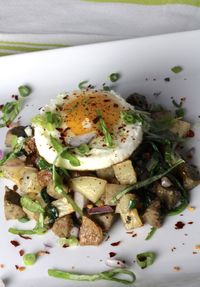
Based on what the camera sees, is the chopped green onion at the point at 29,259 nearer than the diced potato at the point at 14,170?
Yes

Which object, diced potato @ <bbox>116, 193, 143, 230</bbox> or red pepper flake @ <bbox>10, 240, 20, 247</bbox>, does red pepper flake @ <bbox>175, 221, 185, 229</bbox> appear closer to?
diced potato @ <bbox>116, 193, 143, 230</bbox>

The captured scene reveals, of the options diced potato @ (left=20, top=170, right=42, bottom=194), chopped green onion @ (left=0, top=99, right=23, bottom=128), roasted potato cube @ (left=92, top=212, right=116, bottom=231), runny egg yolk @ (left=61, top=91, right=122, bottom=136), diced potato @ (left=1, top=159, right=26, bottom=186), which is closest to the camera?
roasted potato cube @ (left=92, top=212, right=116, bottom=231)

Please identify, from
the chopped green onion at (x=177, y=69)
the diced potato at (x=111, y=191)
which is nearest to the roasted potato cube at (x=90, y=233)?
the diced potato at (x=111, y=191)

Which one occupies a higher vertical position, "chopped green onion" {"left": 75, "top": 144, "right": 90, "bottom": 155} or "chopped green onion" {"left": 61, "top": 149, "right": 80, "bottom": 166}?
"chopped green onion" {"left": 75, "top": 144, "right": 90, "bottom": 155}

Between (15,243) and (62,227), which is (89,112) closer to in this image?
(62,227)

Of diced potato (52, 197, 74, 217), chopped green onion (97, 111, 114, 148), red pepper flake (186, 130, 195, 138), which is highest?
chopped green onion (97, 111, 114, 148)

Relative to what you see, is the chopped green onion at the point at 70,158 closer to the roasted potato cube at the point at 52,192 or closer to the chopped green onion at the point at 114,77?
the roasted potato cube at the point at 52,192

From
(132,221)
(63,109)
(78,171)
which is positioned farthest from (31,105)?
(132,221)

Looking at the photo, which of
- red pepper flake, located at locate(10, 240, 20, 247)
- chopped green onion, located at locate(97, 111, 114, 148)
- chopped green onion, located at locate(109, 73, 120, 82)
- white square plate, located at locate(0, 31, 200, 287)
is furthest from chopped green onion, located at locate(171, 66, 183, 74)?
red pepper flake, located at locate(10, 240, 20, 247)
